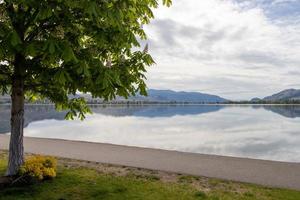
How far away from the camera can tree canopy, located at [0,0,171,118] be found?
863 cm

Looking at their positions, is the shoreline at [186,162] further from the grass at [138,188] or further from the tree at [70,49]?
the tree at [70,49]

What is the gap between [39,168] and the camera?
13023mm

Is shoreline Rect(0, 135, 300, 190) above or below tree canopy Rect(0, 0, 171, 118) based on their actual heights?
below

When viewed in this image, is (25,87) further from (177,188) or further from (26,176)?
(177,188)

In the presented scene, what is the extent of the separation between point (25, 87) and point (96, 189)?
15.5 ft

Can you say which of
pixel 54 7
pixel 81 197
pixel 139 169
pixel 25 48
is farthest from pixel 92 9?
pixel 139 169

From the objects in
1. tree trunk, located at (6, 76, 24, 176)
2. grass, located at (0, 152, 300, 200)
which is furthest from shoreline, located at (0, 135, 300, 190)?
tree trunk, located at (6, 76, 24, 176)

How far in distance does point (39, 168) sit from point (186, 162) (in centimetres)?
694

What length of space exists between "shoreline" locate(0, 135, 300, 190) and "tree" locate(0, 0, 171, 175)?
508 cm

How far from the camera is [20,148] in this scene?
518 inches

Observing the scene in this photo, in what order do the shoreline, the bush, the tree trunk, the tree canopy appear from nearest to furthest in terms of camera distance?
the tree canopy → the bush → the tree trunk → the shoreline

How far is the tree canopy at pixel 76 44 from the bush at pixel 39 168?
2.45 metres

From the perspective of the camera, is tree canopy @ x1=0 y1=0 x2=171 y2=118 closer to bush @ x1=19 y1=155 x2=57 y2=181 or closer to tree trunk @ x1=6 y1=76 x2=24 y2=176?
tree trunk @ x1=6 y1=76 x2=24 y2=176

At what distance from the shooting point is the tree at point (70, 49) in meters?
8.66
